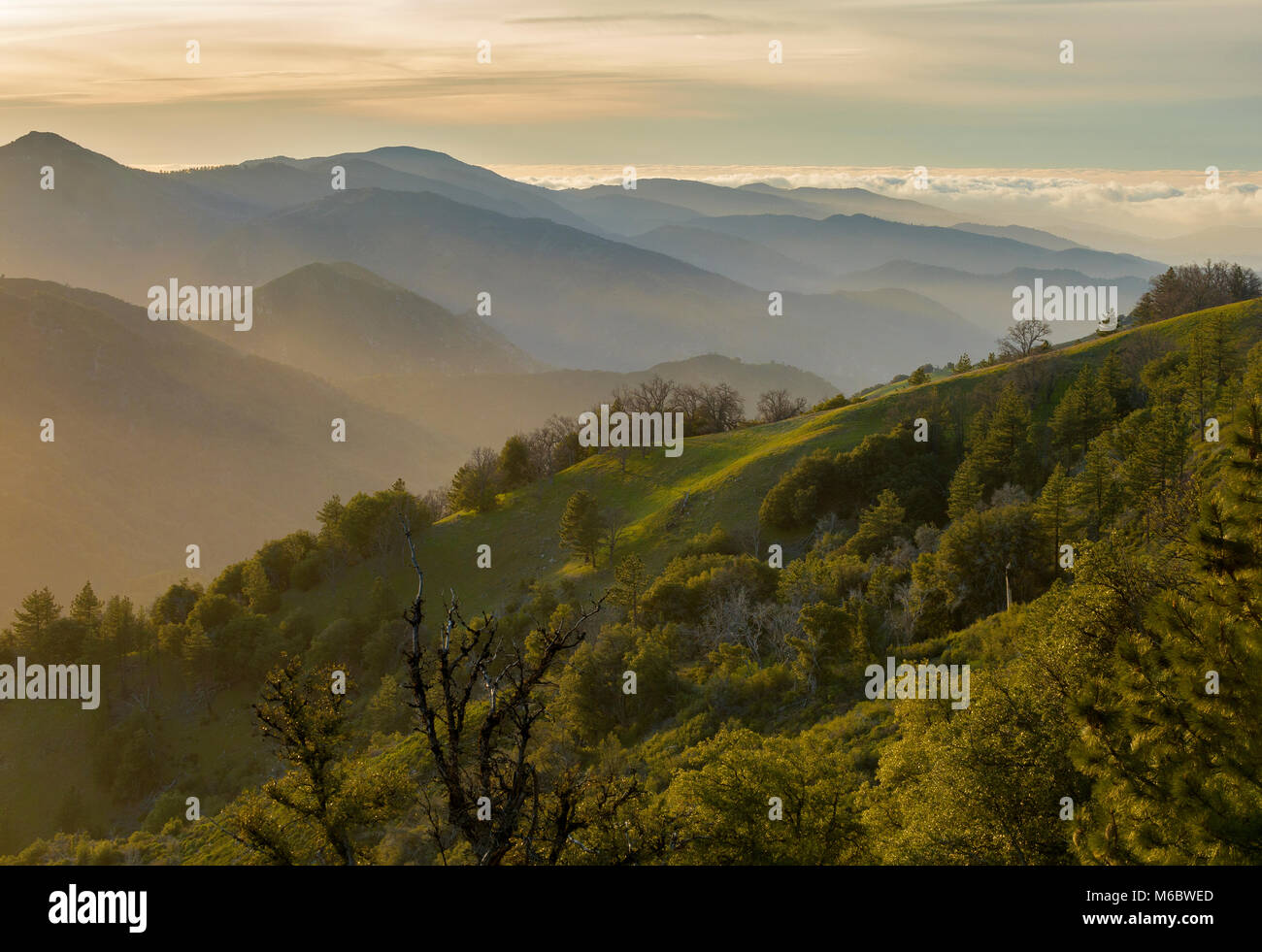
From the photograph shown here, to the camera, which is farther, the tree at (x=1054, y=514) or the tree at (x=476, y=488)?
the tree at (x=476, y=488)

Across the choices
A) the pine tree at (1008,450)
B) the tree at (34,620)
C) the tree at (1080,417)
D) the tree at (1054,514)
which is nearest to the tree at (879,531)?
the pine tree at (1008,450)

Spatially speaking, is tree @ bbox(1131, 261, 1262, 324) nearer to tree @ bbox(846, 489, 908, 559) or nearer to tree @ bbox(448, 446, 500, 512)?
tree @ bbox(846, 489, 908, 559)

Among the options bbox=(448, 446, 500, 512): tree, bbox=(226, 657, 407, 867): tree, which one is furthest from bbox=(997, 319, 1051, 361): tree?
bbox=(226, 657, 407, 867): tree

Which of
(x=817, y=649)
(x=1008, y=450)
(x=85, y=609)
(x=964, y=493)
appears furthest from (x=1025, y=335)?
(x=85, y=609)

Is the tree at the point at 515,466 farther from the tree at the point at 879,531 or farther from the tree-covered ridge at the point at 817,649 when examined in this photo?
the tree at the point at 879,531

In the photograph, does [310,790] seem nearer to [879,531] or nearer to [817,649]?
[817,649]

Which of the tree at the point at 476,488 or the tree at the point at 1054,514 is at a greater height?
the tree at the point at 476,488
